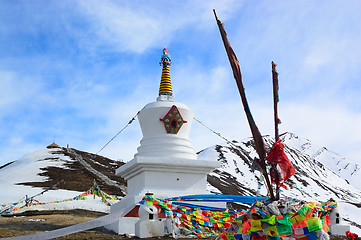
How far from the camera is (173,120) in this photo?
1591 centimetres

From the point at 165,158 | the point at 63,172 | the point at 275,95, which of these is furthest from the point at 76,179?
the point at 275,95

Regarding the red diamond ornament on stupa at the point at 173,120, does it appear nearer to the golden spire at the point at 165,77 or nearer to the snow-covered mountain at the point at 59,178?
the golden spire at the point at 165,77

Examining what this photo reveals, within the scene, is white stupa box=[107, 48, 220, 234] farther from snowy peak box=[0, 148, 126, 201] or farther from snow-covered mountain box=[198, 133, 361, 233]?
snow-covered mountain box=[198, 133, 361, 233]

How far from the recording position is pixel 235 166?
293ft

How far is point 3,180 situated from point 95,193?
15.8 metres

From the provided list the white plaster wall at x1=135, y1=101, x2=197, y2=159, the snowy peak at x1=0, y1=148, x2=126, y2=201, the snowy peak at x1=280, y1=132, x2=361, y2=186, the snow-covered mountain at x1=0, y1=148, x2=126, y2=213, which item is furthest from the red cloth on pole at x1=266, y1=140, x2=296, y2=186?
the snowy peak at x1=280, y1=132, x2=361, y2=186

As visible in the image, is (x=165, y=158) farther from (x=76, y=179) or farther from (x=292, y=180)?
(x=292, y=180)

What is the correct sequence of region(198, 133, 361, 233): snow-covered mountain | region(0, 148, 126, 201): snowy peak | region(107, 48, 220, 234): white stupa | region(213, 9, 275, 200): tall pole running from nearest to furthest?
1. region(213, 9, 275, 200): tall pole
2. region(107, 48, 220, 234): white stupa
3. region(0, 148, 126, 201): snowy peak
4. region(198, 133, 361, 233): snow-covered mountain

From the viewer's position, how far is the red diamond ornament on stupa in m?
15.8

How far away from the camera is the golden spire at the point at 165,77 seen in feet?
54.5

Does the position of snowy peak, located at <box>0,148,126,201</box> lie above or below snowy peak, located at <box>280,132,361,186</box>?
below

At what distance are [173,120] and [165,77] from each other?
1.75m

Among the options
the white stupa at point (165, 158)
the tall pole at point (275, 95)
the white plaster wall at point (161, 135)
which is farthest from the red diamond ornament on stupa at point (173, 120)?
the tall pole at point (275, 95)

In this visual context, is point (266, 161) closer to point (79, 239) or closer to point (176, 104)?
point (79, 239)
